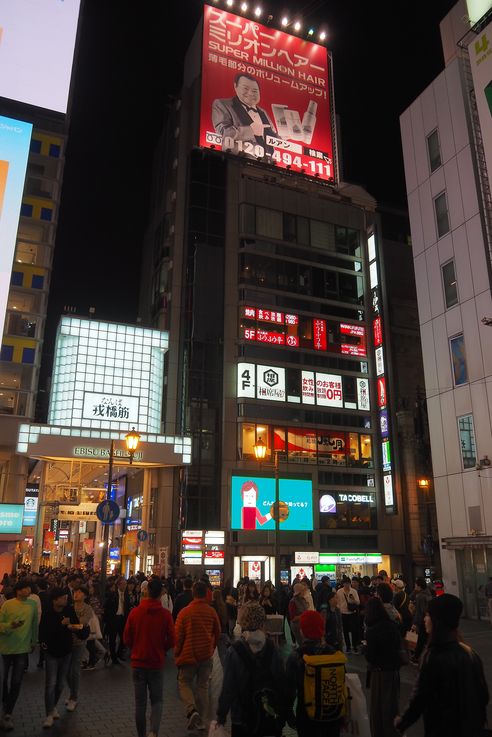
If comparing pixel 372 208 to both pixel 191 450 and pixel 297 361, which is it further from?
pixel 191 450

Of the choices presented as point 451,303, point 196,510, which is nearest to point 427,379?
point 451,303

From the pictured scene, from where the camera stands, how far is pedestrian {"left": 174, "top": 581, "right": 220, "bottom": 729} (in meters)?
8.20

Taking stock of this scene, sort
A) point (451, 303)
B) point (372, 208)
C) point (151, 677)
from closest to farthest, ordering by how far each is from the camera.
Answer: point (151, 677) < point (451, 303) < point (372, 208)

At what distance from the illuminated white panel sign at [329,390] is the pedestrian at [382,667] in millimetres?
38788

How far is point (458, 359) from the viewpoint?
27.9 metres

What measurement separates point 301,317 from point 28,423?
22.5m

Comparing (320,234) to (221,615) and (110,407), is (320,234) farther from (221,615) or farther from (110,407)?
(221,615)

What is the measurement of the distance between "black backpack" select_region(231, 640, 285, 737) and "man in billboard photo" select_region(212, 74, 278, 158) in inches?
1829

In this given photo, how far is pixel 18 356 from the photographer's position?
1553 inches

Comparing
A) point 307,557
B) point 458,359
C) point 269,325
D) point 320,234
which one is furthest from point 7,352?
point 458,359

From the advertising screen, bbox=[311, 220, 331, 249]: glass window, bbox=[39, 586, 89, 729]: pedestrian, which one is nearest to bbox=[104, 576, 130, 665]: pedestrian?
bbox=[39, 586, 89, 729]: pedestrian

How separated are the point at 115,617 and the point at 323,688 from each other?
36.7ft

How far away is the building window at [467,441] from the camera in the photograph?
26.3 metres

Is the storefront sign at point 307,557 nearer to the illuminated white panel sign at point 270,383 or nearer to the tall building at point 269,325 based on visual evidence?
the tall building at point 269,325
